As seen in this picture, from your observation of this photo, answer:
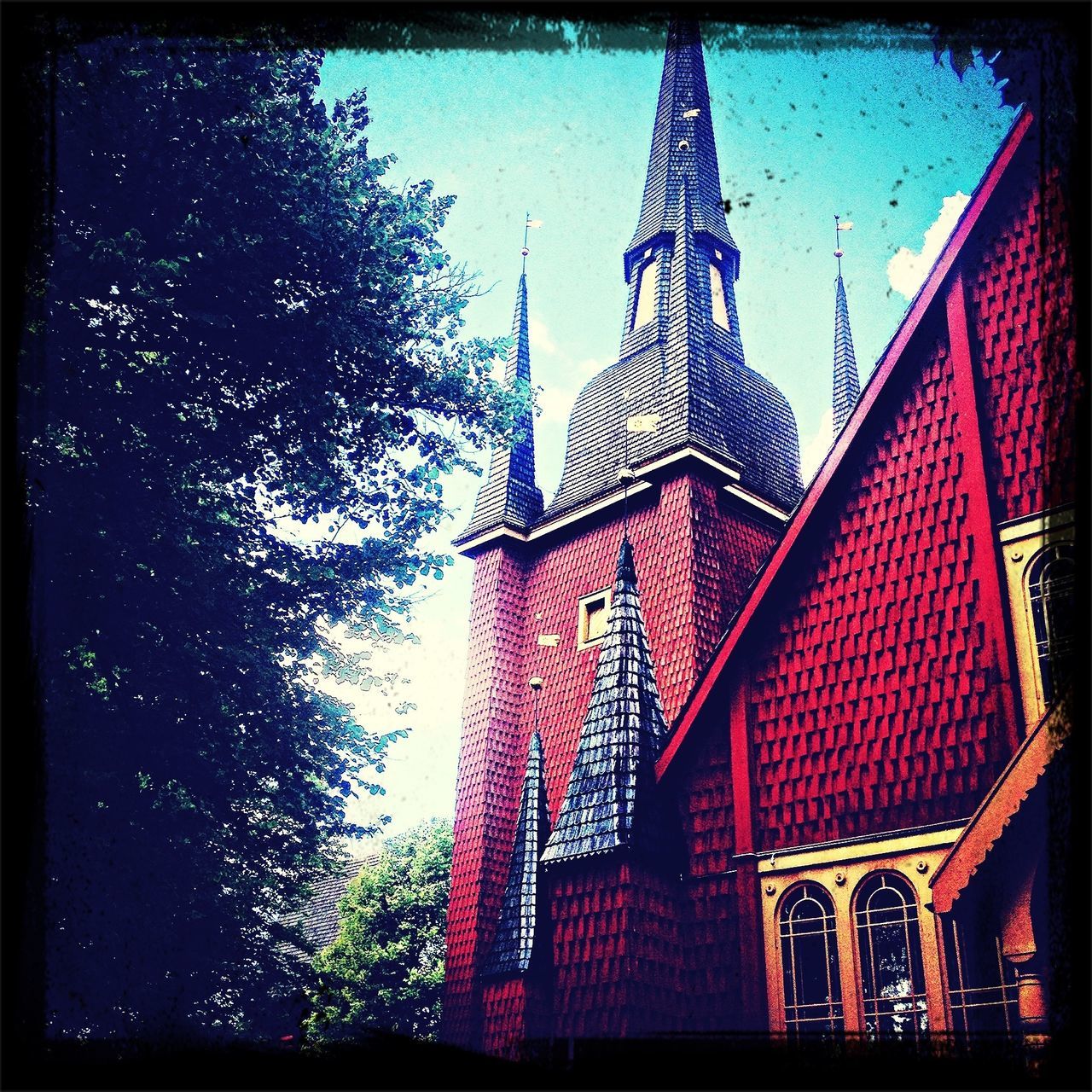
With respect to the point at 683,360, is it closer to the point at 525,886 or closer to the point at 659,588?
the point at 659,588

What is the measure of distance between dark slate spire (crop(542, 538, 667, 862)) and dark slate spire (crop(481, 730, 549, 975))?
2.43 meters

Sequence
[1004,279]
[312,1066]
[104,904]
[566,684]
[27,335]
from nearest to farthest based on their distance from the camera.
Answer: [312,1066] → [27,335] → [104,904] → [1004,279] → [566,684]

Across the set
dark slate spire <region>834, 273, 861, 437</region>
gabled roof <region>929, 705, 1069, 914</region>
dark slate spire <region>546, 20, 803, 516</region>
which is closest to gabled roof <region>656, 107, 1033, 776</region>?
gabled roof <region>929, 705, 1069, 914</region>

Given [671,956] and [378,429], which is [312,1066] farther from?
[378,429]

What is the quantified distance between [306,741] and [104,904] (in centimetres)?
393

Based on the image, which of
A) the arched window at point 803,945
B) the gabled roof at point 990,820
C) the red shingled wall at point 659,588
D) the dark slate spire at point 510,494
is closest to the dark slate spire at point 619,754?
the arched window at point 803,945

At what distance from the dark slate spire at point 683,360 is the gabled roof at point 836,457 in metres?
8.07

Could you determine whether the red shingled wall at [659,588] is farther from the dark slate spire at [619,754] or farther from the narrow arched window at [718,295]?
the narrow arched window at [718,295]

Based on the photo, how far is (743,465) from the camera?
21.4 meters

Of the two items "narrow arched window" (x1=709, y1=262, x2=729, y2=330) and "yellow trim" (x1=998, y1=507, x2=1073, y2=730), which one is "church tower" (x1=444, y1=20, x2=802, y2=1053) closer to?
"narrow arched window" (x1=709, y1=262, x2=729, y2=330)

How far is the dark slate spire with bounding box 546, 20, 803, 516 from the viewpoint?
21703 millimetres

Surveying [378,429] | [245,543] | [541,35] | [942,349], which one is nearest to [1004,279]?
[942,349]

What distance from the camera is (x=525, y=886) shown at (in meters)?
16.6

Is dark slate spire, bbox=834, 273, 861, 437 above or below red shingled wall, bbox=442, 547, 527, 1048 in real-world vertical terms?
above
